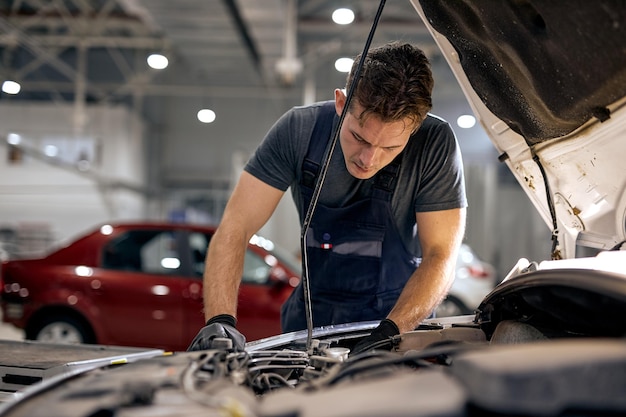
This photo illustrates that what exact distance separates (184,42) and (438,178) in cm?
846

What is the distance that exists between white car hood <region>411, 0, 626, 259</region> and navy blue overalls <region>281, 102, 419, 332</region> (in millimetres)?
460

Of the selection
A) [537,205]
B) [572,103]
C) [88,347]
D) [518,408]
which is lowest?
[518,408]

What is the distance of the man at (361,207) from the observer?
6.33ft

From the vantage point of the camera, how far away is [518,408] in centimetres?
74

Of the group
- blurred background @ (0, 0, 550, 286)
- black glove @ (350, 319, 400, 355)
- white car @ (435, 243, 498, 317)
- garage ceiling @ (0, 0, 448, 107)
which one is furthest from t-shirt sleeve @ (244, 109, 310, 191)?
blurred background @ (0, 0, 550, 286)

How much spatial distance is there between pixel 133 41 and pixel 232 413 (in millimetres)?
12830

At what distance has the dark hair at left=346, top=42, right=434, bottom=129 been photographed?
1821mm

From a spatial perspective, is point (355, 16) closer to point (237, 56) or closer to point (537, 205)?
point (237, 56)

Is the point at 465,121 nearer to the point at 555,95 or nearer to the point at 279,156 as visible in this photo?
the point at 279,156

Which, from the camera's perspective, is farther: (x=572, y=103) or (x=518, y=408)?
(x=572, y=103)

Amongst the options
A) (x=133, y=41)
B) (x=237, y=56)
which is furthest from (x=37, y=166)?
(x=237, y=56)

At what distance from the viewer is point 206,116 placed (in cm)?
1362

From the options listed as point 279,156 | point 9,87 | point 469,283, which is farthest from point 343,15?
point 279,156

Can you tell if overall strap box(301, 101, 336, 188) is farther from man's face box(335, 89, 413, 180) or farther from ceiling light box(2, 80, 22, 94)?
ceiling light box(2, 80, 22, 94)
